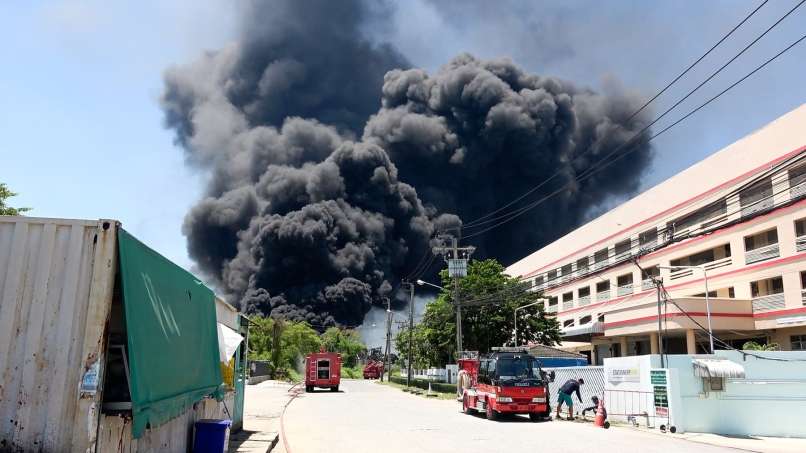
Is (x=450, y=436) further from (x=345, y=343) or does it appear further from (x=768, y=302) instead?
(x=345, y=343)

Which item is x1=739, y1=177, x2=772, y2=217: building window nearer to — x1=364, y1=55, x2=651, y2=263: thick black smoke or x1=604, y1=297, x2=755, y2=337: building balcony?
x1=604, y1=297, x2=755, y2=337: building balcony

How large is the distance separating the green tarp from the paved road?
4.61 m

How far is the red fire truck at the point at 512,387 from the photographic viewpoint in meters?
20.3

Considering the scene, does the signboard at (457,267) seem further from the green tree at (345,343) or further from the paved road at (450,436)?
the green tree at (345,343)

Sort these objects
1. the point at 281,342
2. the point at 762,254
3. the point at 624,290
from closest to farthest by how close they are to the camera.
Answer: the point at 762,254 < the point at 624,290 < the point at 281,342

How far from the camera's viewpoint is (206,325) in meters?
9.71

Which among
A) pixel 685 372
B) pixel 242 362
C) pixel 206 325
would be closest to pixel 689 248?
pixel 685 372

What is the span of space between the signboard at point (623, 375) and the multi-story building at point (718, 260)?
5338mm

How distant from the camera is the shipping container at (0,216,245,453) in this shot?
19.4 ft

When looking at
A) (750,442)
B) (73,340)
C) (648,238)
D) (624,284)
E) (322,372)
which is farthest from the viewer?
(624,284)

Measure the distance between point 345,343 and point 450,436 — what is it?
67.9 metres

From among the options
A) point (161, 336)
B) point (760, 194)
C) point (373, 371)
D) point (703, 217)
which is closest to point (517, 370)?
point (161, 336)

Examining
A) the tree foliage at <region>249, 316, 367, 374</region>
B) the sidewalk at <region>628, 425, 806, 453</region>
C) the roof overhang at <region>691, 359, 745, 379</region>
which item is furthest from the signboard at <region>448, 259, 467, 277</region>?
the roof overhang at <region>691, 359, 745, 379</region>

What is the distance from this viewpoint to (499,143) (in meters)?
94.8
